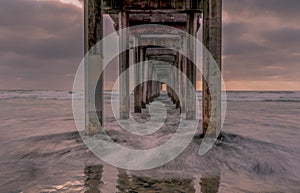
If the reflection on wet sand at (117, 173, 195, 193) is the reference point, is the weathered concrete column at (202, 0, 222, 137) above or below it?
above

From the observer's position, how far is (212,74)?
611cm

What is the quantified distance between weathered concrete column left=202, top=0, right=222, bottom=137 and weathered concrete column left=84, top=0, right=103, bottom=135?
2.25 metres

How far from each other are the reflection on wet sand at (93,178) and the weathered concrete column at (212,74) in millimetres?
2600

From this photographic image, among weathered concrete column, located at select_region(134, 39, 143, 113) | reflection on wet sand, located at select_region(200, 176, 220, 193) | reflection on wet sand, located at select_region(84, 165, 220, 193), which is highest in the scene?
weathered concrete column, located at select_region(134, 39, 143, 113)

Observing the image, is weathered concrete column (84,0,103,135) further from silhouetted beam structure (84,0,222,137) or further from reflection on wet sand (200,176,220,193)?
reflection on wet sand (200,176,220,193)

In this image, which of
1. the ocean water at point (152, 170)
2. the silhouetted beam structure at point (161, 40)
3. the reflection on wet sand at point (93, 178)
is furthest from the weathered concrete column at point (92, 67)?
the reflection on wet sand at point (93, 178)

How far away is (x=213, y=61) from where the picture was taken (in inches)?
240

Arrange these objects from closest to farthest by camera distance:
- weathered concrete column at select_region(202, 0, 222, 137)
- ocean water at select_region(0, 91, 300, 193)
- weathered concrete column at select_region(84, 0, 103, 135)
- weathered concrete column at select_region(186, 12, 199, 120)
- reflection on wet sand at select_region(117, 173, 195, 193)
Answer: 1. reflection on wet sand at select_region(117, 173, 195, 193)
2. ocean water at select_region(0, 91, 300, 193)
3. weathered concrete column at select_region(202, 0, 222, 137)
4. weathered concrete column at select_region(84, 0, 103, 135)
5. weathered concrete column at select_region(186, 12, 199, 120)

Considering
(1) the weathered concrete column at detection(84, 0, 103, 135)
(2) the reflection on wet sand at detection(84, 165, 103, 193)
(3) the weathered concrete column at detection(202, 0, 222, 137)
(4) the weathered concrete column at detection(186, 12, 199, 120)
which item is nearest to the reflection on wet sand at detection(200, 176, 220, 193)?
(2) the reflection on wet sand at detection(84, 165, 103, 193)

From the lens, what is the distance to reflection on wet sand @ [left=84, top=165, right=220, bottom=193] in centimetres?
358

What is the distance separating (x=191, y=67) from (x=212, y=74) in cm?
476

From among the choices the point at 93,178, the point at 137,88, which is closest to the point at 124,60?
the point at 137,88

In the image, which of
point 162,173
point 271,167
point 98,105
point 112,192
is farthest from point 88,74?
point 271,167

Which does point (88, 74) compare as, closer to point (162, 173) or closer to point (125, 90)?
point (162, 173)
